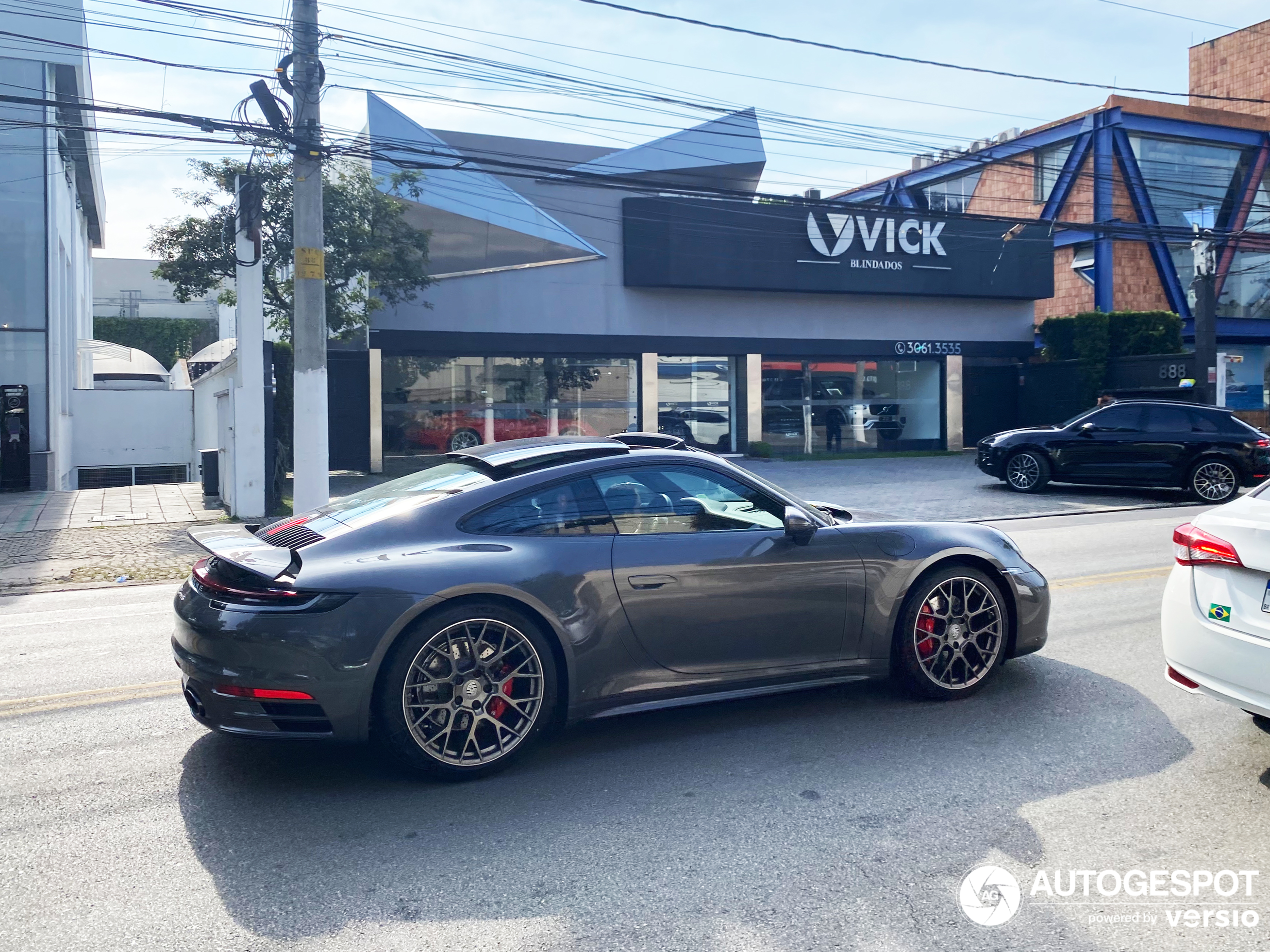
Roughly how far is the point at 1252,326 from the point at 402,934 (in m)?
41.8

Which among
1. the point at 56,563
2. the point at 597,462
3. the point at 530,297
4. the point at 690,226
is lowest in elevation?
the point at 56,563

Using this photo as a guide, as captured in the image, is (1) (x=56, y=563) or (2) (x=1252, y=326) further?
(2) (x=1252, y=326)

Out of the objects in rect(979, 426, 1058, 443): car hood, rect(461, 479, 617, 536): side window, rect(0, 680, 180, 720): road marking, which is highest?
rect(979, 426, 1058, 443): car hood

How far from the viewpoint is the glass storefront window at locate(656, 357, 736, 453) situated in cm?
2683

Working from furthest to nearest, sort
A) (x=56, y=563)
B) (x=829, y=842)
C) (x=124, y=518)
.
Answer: (x=124, y=518) → (x=56, y=563) → (x=829, y=842)

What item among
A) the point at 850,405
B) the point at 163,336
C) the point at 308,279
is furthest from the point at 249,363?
the point at 163,336

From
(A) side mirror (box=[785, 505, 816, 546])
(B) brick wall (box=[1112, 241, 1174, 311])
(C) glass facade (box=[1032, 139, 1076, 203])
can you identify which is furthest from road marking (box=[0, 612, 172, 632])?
(C) glass facade (box=[1032, 139, 1076, 203])

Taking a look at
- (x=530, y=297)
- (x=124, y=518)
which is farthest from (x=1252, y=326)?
(x=124, y=518)

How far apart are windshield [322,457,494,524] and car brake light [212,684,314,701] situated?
0.87m

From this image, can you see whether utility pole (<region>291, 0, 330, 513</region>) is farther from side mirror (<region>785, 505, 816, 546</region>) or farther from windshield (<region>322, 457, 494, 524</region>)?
side mirror (<region>785, 505, 816, 546</region>)

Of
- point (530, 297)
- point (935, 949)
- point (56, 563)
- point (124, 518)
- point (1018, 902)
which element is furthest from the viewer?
point (530, 297)

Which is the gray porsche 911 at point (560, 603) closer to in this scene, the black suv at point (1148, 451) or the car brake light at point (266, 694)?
the car brake light at point (266, 694)

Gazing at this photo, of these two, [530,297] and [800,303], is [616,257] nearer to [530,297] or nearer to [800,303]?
[530,297]

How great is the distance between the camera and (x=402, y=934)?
3.11 m
